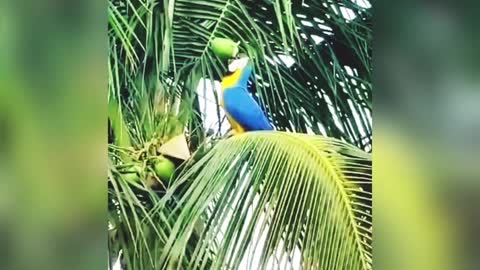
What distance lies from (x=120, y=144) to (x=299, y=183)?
1.53 ft

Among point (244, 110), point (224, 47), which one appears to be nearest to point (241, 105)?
point (244, 110)

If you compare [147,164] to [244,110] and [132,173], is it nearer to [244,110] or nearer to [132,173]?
[132,173]

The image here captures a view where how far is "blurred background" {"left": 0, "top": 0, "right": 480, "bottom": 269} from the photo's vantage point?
1.40 m

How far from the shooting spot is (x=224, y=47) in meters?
1.58

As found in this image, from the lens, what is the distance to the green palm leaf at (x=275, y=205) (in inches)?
60.1

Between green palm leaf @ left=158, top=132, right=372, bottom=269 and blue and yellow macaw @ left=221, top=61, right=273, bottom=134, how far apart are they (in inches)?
1.0
